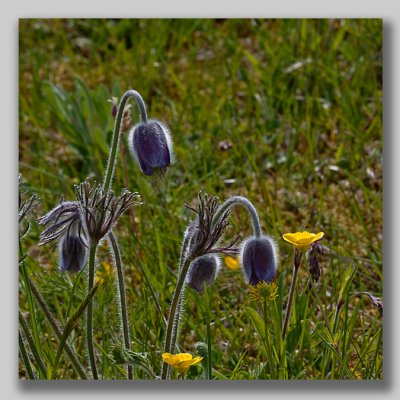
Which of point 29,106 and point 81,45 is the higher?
point 81,45

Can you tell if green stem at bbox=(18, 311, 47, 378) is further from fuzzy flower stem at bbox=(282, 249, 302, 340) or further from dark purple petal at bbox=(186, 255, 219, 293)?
fuzzy flower stem at bbox=(282, 249, 302, 340)

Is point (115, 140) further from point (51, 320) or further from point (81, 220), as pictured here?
point (51, 320)

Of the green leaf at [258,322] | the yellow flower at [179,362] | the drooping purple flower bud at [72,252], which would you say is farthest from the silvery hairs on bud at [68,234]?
the green leaf at [258,322]

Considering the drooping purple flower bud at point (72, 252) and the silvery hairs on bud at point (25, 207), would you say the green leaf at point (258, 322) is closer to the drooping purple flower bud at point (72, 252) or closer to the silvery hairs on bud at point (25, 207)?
the drooping purple flower bud at point (72, 252)

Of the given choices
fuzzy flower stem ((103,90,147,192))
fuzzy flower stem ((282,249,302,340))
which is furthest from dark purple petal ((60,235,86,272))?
fuzzy flower stem ((282,249,302,340))
